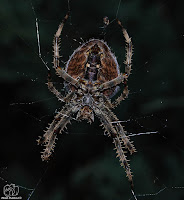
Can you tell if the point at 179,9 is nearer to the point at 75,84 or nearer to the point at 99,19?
the point at 99,19

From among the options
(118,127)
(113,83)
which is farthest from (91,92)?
(118,127)

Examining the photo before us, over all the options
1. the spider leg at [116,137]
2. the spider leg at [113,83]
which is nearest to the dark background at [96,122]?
the spider leg at [116,137]

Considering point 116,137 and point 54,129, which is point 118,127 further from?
point 54,129

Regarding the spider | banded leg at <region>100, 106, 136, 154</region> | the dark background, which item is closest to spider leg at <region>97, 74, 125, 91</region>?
the spider

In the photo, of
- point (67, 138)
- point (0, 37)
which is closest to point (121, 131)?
point (67, 138)

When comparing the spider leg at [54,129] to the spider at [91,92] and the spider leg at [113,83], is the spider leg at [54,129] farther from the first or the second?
the spider leg at [113,83]
